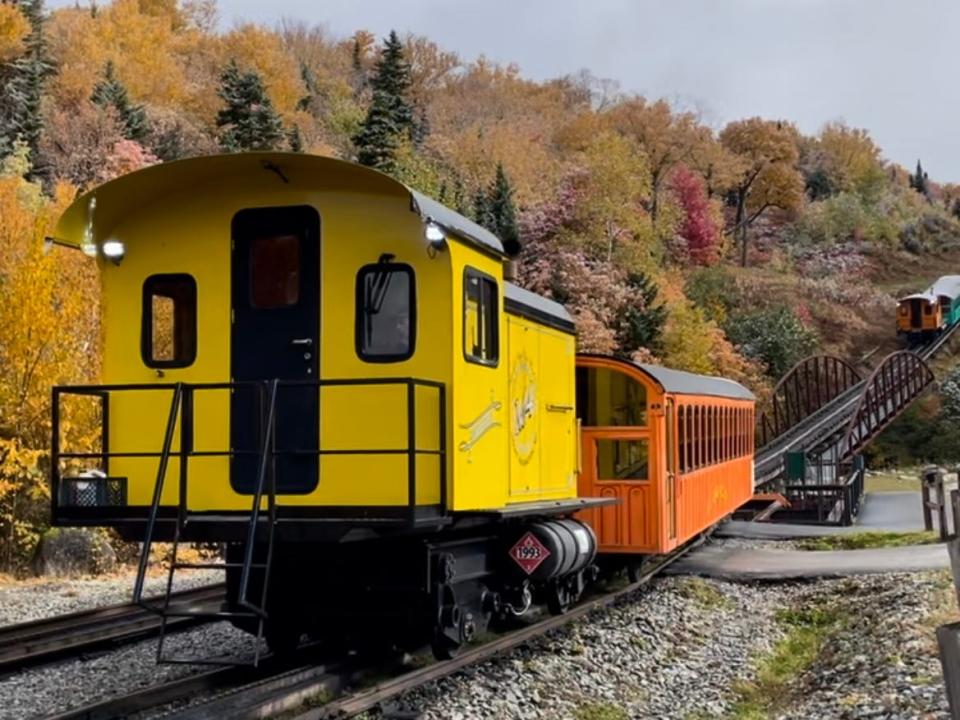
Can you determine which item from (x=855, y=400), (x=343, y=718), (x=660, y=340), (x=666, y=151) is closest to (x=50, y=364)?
(x=343, y=718)

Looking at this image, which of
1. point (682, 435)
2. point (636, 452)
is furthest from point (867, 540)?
point (636, 452)

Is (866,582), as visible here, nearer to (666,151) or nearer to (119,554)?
(119,554)

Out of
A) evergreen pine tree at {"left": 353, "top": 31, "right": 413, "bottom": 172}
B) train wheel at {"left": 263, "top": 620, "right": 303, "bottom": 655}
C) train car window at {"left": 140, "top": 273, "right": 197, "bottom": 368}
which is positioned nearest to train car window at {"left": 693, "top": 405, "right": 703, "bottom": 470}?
train wheel at {"left": 263, "top": 620, "right": 303, "bottom": 655}

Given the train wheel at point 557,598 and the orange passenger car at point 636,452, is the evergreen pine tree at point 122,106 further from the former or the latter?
the train wheel at point 557,598

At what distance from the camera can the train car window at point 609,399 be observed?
13.8m

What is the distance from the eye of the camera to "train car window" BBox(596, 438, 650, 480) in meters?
13.6

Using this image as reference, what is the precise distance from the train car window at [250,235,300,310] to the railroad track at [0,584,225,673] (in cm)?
300

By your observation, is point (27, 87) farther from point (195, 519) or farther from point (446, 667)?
point (446, 667)

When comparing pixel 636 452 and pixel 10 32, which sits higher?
pixel 10 32

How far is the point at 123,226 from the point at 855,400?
39.2 metres

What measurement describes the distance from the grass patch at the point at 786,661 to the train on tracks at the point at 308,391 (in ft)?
6.93

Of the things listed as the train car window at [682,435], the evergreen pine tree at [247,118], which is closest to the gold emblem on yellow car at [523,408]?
the train car window at [682,435]

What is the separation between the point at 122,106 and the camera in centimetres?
4931

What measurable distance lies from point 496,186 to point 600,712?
42098 millimetres
